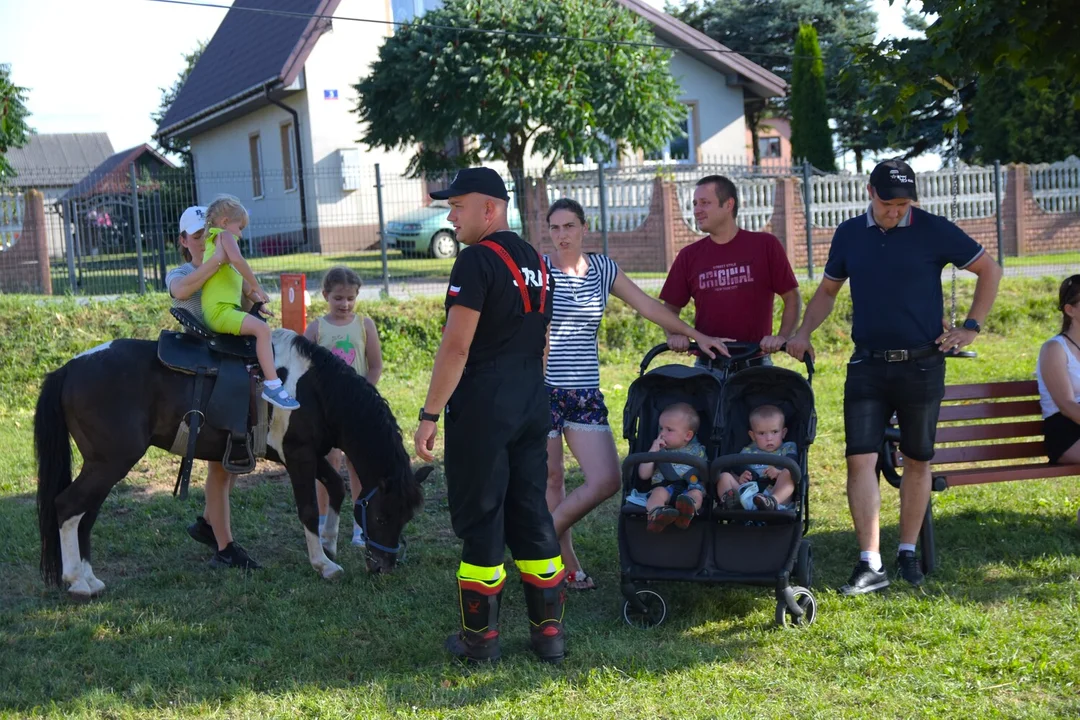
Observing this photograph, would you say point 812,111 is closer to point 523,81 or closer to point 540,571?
point 523,81

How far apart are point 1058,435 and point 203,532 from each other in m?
5.24

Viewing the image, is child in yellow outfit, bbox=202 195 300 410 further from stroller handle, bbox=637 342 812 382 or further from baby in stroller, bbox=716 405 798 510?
baby in stroller, bbox=716 405 798 510

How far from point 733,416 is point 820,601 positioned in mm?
1016

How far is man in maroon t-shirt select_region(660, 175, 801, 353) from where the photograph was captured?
559 centimetres

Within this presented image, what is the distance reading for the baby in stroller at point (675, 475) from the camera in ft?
16.0

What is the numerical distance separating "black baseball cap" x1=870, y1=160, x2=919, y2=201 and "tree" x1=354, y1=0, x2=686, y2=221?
44.0 ft

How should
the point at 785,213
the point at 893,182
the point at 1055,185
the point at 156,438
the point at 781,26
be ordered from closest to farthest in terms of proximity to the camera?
1. the point at 893,182
2. the point at 156,438
3. the point at 785,213
4. the point at 1055,185
5. the point at 781,26

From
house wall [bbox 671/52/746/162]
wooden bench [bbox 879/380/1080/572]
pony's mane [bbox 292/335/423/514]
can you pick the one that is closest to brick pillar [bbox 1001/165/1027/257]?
house wall [bbox 671/52/746/162]

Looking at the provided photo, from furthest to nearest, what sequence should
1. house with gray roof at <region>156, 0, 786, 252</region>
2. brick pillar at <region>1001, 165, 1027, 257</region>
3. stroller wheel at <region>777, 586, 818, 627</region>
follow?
house with gray roof at <region>156, 0, 786, 252</region> → brick pillar at <region>1001, 165, 1027, 257</region> → stroller wheel at <region>777, 586, 818, 627</region>

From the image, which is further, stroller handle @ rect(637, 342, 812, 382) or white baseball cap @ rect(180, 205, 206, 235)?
white baseball cap @ rect(180, 205, 206, 235)

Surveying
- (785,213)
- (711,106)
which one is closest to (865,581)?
(785,213)

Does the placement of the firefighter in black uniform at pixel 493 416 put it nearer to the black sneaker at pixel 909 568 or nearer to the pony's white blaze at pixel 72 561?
the black sneaker at pixel 909 568

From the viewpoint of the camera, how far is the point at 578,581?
5.68 meters

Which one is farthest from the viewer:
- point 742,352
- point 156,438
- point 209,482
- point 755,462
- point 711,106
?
point 711,106
